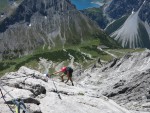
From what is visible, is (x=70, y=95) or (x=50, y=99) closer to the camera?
(x=50, y=99)

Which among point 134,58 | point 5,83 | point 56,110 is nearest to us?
point 56,110

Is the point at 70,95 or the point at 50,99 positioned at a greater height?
the point at 50,99

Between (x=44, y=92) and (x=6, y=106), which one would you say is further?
(x=44, y=92)

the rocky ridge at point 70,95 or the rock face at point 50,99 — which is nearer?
the rock face at point 50,99

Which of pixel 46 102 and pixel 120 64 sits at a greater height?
pixel 46 102

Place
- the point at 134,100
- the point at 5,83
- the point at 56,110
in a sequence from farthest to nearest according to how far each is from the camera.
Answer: the point at 134,100, the point at 5,83, the point at 56,110

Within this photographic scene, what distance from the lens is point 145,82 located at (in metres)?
55.0

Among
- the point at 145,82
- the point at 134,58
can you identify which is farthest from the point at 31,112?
the point at 134,58

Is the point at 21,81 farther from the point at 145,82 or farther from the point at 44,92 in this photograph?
the point at 145,82

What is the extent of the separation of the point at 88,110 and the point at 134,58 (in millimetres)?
56584

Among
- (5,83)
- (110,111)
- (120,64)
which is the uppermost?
(5,83)

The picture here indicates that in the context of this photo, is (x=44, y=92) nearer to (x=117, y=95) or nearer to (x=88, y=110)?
(x=88, y=110)

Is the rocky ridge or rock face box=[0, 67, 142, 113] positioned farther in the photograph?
the rocky ridge

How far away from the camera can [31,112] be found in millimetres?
Answer: 25859
